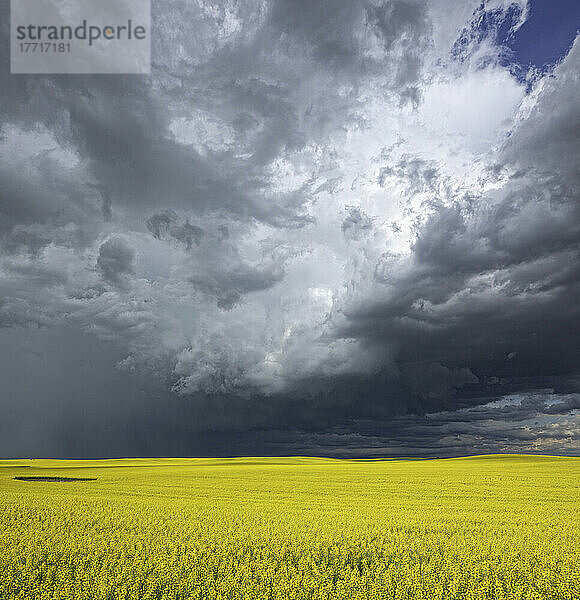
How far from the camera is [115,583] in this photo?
479 inches

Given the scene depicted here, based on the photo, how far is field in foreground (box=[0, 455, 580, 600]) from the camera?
1202 centimetres

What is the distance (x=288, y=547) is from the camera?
15.5 meters

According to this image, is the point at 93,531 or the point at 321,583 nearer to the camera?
the point at 321,583

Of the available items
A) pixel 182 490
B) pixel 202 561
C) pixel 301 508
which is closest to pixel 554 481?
pixel 301 508

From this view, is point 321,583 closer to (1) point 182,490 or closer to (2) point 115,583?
(2) point 115,583

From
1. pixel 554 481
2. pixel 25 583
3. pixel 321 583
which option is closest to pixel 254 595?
pixel 321 583

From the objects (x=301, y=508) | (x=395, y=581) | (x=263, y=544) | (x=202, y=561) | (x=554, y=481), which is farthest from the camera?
(x=554, y=481)

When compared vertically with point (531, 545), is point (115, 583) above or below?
above

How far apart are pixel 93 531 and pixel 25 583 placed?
541cm

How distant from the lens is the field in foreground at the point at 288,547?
12016 millimetres

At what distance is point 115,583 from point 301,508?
12221mm

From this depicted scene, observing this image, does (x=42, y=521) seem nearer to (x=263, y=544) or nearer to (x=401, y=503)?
(x=263, y=544)

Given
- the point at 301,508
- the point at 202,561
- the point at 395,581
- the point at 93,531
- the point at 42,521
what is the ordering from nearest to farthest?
the point at 395,581
the point at 202,561
the point at 93,531
the point at 42,521
the point at 301,508

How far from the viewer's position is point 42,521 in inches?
789
